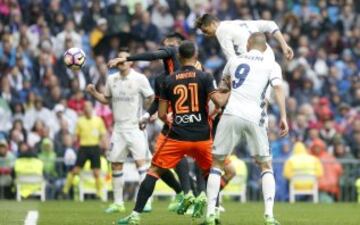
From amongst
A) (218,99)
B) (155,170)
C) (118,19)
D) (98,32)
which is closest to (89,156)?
(98,32)

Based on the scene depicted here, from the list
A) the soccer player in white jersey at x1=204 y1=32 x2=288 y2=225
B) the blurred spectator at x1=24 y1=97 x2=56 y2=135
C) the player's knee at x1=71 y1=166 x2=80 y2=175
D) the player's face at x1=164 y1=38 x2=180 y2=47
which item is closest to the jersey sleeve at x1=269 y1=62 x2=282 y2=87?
the soccer player in white jersey at x1=204 y1=32 x2=288 y2=225

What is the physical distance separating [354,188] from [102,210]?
26.9ft

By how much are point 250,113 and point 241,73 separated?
53 cm

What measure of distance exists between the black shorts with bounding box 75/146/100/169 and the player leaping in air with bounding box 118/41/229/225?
9880 mm

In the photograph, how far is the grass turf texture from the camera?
59.8ft

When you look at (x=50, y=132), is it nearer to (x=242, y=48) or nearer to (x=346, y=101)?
(x=346, y=101)

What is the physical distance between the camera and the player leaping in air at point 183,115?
55.0 feet

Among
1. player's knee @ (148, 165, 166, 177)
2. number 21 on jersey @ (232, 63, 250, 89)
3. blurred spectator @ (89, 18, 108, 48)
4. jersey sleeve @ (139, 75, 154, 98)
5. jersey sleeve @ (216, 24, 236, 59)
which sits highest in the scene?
blurred spectator @ (89, 18, 108, 48)

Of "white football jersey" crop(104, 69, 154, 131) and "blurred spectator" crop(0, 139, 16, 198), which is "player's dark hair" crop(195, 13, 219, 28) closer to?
"white football jersey" crop(104, 69, 154, 131)

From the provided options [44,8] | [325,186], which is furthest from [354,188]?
[44,8]

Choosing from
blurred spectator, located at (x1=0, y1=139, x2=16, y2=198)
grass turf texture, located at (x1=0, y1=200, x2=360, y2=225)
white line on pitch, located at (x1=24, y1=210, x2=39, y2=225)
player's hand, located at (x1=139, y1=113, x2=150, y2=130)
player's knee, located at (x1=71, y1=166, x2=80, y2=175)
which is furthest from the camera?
blurred spectator, located at (x1=0, y1=139, x2=16, y2=198)

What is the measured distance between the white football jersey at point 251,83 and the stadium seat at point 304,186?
11283 mm

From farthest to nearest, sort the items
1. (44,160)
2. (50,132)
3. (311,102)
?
(311,102) → (50,132) → (44,160)

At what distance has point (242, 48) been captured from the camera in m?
18.6
